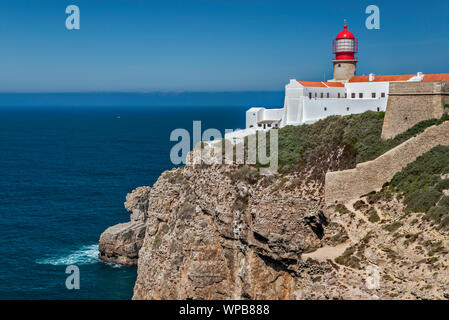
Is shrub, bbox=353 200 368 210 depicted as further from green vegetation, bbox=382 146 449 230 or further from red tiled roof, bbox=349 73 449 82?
red tiled roof, bbox=349 73 449 82

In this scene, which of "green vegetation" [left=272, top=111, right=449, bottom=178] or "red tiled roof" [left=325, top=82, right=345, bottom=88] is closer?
"green vegetation" [left=272, top=111, right=449, bottom=178]

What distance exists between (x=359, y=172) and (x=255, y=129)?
17801 mm

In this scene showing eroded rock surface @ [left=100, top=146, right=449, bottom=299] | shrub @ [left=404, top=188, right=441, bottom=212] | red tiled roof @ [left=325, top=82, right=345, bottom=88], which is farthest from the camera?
red tiled roof @ [left=325, top=82, right=345, bottom=88]

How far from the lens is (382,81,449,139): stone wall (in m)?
33.6

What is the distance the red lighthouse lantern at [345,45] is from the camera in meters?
47.9

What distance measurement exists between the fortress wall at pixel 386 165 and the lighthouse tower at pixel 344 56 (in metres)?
18.2

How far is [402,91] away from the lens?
116 feet

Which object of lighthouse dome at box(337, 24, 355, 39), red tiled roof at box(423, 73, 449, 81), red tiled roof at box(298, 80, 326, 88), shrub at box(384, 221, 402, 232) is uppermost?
lighthouse dome at box(337, 24, 355, 39)

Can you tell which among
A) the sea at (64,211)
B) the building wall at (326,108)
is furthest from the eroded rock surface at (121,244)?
the building wall at (326,108)

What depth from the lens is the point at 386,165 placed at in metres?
31.5

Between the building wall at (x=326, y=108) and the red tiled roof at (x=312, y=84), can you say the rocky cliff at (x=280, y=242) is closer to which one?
the building wall at (x=326, y=108)

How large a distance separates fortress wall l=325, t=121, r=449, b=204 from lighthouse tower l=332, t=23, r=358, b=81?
59.8 feet

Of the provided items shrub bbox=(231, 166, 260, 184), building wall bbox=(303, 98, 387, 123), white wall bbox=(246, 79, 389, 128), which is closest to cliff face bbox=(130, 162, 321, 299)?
shrub bbox=(231, 166, 260, 184)
